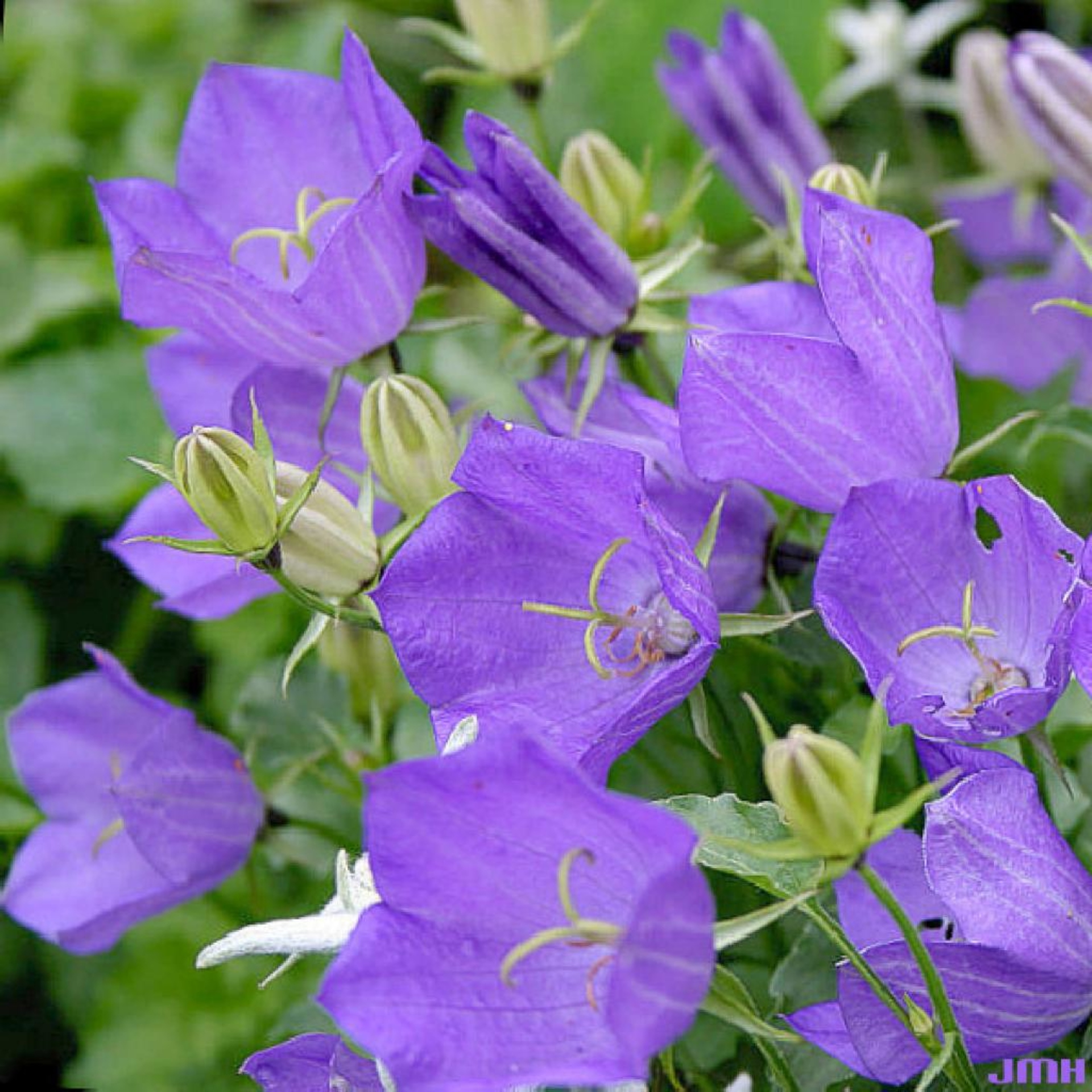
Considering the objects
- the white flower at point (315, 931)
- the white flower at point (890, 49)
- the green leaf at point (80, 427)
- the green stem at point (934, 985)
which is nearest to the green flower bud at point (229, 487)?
the white flower at point (315, 931)

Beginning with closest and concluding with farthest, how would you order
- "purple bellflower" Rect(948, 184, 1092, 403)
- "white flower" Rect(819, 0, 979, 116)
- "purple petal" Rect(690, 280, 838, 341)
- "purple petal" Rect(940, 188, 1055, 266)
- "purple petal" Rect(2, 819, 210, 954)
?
"purple petal" Rect(690, 280, 838, 341), "purple petal" Rect(2, 819, 210, 954), "purple bellflower" Rect(948, 184, 1092, 403), "purple petal" Rect(940, 188, 1055, 266), "white flower" Rect(819, 0, 979, 116)

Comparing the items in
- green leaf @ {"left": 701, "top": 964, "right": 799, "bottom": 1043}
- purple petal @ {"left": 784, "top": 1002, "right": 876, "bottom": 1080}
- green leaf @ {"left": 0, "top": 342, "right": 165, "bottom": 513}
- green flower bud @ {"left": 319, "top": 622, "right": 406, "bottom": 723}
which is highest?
green leaf @ {"left": 701, "top": 964, "right": 799, "bottom": 1043}

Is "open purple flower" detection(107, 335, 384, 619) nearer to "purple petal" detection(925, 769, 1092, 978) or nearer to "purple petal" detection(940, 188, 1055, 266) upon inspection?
"purple petal" detection(925, 769, 1092, 978)

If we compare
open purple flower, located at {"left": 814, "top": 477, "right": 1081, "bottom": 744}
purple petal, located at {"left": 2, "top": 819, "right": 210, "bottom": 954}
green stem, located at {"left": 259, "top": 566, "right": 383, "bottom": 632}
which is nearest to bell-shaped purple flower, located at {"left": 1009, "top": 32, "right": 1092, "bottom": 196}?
open purple flower, located at {"left": 814, "top": 477, "right": 1081, "bottom": 744}

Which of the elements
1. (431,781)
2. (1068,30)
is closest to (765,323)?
(431,781)

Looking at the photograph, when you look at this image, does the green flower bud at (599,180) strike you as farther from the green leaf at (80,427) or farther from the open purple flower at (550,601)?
the green leaf at (80,427)

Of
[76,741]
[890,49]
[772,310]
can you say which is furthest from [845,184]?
[890,49]

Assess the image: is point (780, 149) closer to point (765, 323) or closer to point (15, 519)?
point (765, 323)
